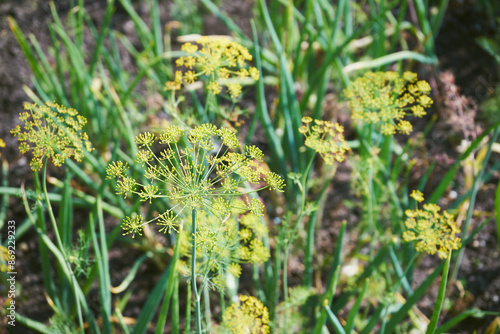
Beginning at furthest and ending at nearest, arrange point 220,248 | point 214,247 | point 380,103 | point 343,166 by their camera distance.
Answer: point 343,166
point 380,103
point 220,248
point 214,247

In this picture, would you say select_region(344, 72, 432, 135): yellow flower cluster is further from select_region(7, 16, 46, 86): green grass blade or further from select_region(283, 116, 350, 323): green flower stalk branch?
select_region(7, 16, 46, 86): green grass blade

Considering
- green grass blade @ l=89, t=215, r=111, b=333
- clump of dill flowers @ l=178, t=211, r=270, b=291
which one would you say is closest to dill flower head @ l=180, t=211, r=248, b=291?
clump of dill flowers @ l=178, t=211, r=270, b=291

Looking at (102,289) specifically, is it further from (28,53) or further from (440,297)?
(28,53)

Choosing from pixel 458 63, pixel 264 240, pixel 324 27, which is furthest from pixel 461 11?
pixel 264 240

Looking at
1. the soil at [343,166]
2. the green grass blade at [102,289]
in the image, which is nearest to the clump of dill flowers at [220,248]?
the green grass blade at [102,289]

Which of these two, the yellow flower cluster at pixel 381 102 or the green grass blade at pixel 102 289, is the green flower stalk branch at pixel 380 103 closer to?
the yellow flower cluster at pixel 381 102

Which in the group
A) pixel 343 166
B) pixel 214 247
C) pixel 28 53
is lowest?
pixel 343 166

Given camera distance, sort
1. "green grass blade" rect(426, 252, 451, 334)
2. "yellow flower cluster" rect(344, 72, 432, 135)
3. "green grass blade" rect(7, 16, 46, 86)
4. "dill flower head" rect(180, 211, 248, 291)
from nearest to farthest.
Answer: "dill flower head" rect(180, 211, 248, 291) → "green grass blade" rect(426, 252, 451, 334) → "yellow flower cluster" rect(344, 72, 432, 135) → "green grass blade" rect(7, 16, 46, 86)

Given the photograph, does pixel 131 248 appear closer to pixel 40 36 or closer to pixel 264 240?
pixel 264 240

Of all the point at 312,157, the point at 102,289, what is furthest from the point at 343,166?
the point at 102,289
